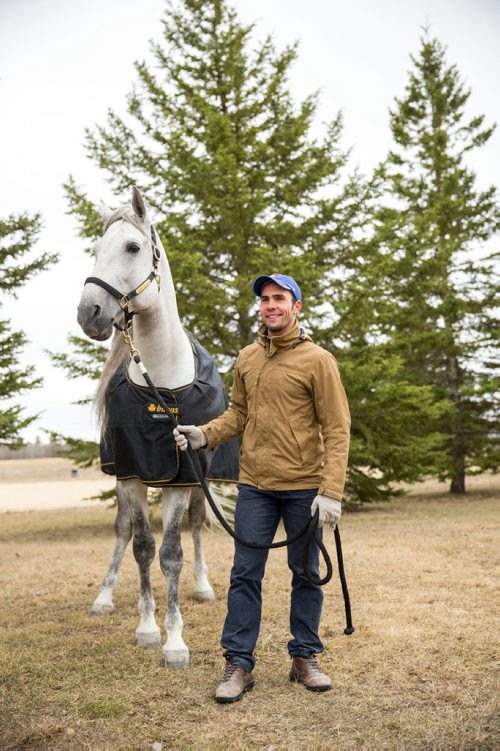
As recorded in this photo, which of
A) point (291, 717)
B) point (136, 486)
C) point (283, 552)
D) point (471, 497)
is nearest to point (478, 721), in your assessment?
point (291, 717)

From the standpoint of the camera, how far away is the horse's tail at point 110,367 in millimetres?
4754

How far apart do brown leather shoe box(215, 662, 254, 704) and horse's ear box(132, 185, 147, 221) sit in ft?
8.38

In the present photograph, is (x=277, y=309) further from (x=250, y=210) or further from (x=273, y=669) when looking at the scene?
(x=250, y=210)

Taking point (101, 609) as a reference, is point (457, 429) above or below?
above

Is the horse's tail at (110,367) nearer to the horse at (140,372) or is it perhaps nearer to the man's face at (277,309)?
the horse at (140,372)

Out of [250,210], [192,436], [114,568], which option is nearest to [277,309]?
[192,436]

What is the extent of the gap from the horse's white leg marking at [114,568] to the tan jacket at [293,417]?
5.19 feet

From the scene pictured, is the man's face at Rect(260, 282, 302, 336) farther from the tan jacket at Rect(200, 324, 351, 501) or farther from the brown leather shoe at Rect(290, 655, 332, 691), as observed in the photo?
the brown leather shoe at Rect(290, 655, 332, 691)

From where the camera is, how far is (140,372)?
4289 millimetres

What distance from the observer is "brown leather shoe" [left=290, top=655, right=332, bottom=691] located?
3449 mm

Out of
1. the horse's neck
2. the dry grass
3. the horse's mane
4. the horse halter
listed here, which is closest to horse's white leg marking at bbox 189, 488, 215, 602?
the dry grass

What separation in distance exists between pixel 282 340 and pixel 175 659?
194 cm

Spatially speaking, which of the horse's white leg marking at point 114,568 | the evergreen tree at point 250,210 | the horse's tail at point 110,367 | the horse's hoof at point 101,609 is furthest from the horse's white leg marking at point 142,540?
the evergreen tree at point 250,210

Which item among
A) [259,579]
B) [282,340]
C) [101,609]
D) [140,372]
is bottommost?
[101,609]
